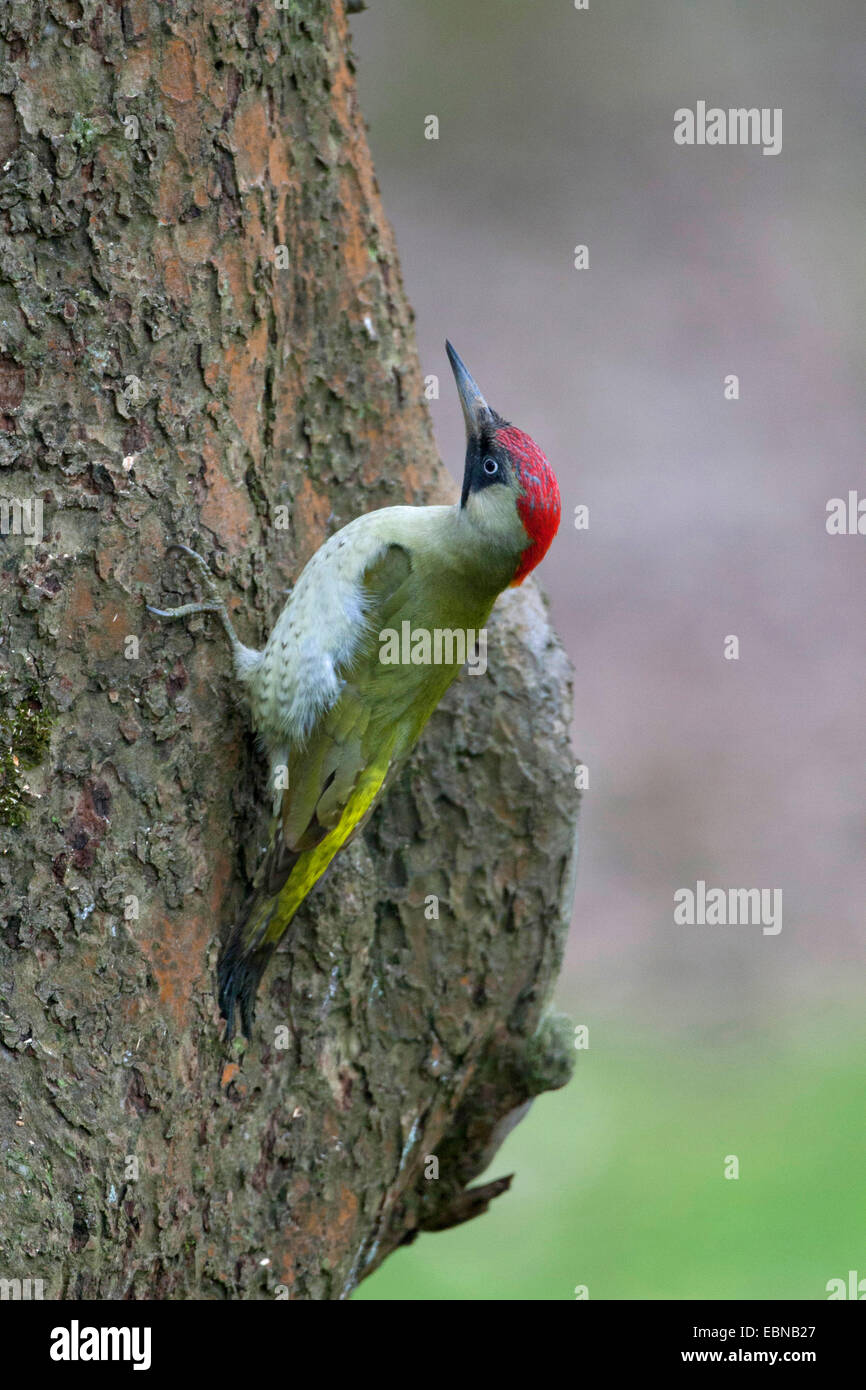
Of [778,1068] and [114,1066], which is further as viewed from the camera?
[778,1068]

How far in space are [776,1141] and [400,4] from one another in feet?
25.9

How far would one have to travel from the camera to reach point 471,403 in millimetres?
3236

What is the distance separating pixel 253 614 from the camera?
292 cm

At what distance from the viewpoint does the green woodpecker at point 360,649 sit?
2.83 meters

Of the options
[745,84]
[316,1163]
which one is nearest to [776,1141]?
[316,1163]

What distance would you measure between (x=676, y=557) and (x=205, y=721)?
21.1 ft

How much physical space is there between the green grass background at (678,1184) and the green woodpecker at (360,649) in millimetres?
3397

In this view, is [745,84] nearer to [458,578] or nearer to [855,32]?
[855,32]

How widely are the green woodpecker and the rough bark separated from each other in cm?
7
